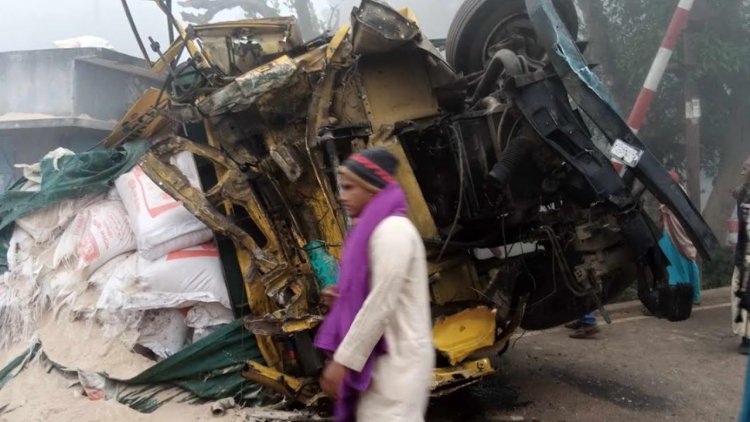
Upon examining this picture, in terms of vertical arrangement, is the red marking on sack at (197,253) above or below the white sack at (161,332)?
above

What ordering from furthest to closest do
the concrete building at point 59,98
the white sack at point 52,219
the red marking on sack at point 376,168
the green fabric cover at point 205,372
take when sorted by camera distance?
the concrete building at point 59,98
the white sack at point 52,219
the green fabric cover at point 205,372
the red marking on sack at point 376,168

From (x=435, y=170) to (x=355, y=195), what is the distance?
2.34 metres

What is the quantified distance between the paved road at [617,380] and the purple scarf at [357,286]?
2.28m

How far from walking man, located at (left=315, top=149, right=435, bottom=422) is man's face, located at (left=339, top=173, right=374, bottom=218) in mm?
13

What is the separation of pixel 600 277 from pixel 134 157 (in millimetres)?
3671

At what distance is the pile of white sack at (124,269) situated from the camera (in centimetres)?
417

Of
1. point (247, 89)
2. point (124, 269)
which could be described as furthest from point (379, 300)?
point (124, 269)

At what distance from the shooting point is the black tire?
14.1ft

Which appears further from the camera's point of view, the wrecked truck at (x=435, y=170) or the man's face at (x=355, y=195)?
the wrecked truck at (x=435, y=170)

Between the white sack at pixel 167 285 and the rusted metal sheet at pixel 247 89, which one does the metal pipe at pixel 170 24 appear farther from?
the white sack at pixel 167 285


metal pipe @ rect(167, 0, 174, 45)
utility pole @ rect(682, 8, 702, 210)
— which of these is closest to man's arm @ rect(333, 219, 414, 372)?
metal pipe @ rect(167, 0, 174, 45)

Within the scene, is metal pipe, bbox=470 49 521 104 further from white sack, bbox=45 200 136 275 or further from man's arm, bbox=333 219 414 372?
white sack, bbox=45 200 136 275

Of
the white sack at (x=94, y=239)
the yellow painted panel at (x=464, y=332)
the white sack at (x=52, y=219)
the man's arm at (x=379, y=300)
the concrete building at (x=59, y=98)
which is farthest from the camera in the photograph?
the concrete building at (x=59, y=98)

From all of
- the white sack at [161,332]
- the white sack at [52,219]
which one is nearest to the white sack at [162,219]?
the white sack at [161,332]
